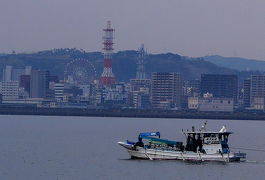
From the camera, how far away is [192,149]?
68.9 metres

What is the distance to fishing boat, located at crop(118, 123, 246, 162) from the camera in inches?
2682

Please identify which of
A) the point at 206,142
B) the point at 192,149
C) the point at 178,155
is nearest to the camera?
the point at 178,155

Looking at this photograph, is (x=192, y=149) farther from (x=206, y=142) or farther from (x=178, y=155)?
(x=178, y=155)

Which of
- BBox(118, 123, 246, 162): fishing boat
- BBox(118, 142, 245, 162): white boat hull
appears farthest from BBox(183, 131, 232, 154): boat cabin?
BBox(118, 142, 245, 162): white boat hull

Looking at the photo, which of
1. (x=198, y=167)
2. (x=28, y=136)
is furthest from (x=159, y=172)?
(x=28, y=136)

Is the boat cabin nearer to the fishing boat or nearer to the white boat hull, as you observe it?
the fishing boat

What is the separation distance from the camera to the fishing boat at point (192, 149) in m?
68.1

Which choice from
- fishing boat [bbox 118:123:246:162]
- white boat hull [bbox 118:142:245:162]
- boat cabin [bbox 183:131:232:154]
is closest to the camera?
white boat hull [bbox 118:142:245:162]

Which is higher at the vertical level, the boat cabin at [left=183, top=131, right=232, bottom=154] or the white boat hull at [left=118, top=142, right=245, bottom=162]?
the boat cabin at [left=183, top=131, right=232, bottom=154]

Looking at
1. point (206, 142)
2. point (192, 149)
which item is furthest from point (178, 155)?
point (206, 142)

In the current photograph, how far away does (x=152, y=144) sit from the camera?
70000 mm

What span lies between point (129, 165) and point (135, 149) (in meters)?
3.67

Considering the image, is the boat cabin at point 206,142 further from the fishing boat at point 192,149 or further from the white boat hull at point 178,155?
the white boat hull at point 178,155

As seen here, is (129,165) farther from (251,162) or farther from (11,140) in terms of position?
(11,140)
